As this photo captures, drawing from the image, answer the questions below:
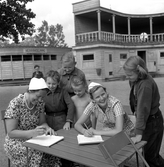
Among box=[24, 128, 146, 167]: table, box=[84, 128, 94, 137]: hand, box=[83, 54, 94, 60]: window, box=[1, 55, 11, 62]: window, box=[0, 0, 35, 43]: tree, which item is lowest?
box=[24, 128, 146, 167]: table

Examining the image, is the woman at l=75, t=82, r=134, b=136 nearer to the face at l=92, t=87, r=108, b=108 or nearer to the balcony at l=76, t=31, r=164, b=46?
the face at l=92, t=87, r=108, b=108

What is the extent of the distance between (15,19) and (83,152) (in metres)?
9.27

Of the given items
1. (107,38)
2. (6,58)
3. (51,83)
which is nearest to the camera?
(51,83)

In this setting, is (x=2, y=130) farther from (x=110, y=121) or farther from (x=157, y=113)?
(x=157, y=113)

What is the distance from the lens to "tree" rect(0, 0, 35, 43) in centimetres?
979

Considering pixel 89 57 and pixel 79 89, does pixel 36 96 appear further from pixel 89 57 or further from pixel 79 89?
pixel 89 57

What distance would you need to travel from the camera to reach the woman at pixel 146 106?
257 centimetres

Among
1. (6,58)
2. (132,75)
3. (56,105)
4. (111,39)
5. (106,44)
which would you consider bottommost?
(56,105)

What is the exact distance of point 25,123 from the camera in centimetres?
287

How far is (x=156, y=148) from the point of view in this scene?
2.80 meters

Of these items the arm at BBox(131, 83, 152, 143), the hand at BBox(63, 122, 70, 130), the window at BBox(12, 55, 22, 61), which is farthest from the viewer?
the window at BBox(12, 55, 22, 61)

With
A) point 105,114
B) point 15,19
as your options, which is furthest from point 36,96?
point 15,19

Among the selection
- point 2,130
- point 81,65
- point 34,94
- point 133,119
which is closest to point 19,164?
point 34,94

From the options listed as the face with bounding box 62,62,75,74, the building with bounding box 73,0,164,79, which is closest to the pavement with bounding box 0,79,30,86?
the building with bounding box 73,0,164,79
